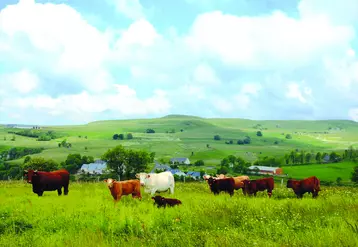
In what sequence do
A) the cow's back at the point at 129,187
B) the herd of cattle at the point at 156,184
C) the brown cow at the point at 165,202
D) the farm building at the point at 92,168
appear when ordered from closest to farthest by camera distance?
1. the brown cow at the point at 165,202
2. the cow's back at the point at 129,187
3. the herd of cattle at the point at 156,184
4. the farm building at the point at 92,168

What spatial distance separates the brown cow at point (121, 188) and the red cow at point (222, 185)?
19.7ft

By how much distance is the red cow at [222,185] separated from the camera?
891 inches

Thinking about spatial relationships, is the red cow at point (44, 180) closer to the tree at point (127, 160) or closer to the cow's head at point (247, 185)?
the cow's head at point (247, 185)

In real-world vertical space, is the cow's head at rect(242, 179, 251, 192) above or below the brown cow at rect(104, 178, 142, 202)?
below

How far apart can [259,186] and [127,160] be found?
52.5 metres

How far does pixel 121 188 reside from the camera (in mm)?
18547

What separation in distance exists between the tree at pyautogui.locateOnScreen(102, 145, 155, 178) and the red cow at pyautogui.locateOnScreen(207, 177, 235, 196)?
166ft

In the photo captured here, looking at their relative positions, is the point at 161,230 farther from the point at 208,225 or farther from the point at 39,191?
the point at 39,191

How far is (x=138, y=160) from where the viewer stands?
239 feet

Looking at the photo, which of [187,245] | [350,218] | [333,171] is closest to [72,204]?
[187,245]

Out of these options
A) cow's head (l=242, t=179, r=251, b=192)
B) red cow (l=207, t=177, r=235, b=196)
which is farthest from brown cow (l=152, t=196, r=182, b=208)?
cow's head (l=242, t=179, r=251, b=192)

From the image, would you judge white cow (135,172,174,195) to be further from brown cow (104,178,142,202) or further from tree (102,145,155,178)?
tree (102,145,155,178)

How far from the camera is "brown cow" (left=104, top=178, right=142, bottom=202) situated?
722 inches

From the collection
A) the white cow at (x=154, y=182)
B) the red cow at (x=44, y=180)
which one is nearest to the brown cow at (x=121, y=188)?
the white cow at (x=154, y=182)
